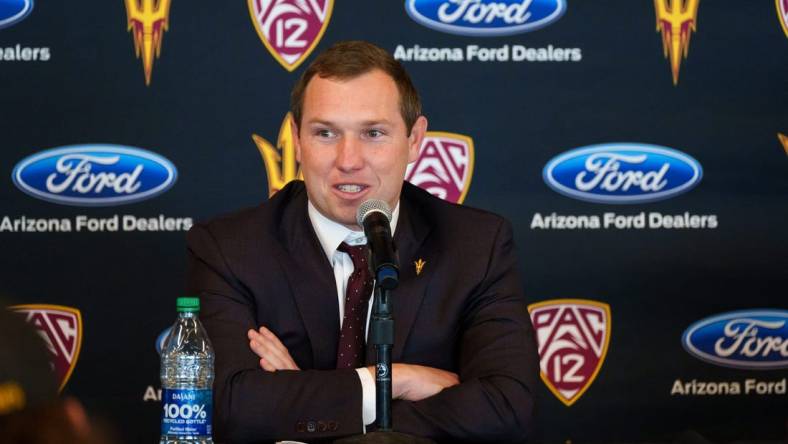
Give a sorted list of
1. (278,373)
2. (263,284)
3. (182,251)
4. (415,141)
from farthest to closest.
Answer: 1. (182,251)
2. (415,141)
3. (263,284)
4. (278,373)

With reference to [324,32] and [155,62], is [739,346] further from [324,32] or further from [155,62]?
[155,62]

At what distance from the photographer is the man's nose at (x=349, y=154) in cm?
304

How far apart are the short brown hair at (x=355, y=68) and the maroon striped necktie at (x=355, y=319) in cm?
45

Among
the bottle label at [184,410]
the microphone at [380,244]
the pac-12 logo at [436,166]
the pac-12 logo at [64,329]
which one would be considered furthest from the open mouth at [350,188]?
the pac-12 logo at [64,329]

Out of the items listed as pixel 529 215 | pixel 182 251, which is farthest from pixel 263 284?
pixel 529 215

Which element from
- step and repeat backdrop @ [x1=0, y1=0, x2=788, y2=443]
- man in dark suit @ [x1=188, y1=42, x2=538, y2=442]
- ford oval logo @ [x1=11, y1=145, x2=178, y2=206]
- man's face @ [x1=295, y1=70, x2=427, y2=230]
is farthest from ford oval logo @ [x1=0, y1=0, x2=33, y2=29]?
man's face @ [x1=295, y1=70, x2=427, y2=230]

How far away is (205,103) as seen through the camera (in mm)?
4250

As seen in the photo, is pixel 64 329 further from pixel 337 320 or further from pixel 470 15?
pixel 470 15

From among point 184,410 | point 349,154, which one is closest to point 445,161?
point 349,154

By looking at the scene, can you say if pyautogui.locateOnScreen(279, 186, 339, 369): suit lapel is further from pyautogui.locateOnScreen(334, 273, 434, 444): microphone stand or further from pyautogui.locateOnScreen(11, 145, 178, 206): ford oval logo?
pyautogui.locateOnScreen(11, 145, 178, 206): ford oval logo

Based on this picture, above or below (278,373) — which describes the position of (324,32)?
above

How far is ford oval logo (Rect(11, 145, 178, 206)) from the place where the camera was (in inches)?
166

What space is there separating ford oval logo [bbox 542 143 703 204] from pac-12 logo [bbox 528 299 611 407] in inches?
16.5

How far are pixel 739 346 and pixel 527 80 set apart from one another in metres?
1.30
